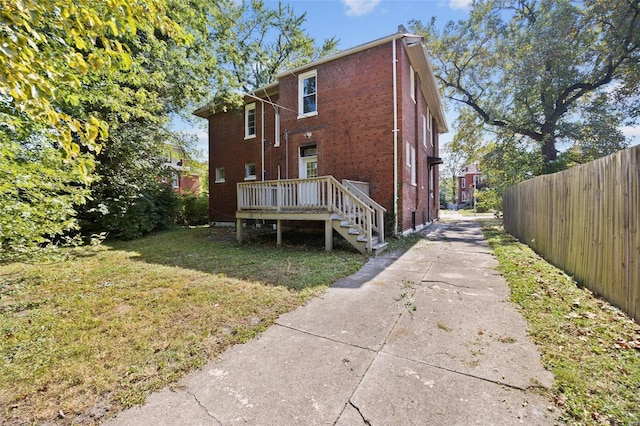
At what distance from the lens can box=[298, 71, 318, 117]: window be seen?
38.0 ft

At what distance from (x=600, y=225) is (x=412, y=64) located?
31.9ft

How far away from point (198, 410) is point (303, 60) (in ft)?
77.7

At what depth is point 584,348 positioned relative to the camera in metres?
2.69

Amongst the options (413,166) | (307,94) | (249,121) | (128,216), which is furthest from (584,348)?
(249,121)

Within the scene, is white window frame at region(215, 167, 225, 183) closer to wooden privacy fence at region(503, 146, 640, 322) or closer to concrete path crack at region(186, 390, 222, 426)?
wooden privacy fence at region(503, 146, 640, 322)

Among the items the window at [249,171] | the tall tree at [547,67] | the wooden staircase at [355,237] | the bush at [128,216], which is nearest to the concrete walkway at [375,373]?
the wooden staircase at [355,237]

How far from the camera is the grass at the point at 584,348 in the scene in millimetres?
1965

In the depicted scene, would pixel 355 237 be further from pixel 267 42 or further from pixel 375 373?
pixel 267 42

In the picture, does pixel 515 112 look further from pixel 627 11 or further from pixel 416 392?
pixel 416 392

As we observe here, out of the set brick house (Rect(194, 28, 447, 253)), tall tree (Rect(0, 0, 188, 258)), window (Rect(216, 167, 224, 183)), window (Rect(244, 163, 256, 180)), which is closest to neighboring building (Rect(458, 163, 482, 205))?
brick house (Rect(194, 28, 447, 253))

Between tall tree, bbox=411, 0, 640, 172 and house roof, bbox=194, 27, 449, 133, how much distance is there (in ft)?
16.6

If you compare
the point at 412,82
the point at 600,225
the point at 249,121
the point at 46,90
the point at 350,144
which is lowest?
the point at 600,225

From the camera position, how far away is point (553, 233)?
580cm

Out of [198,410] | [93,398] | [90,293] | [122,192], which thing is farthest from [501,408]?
[122,192]
